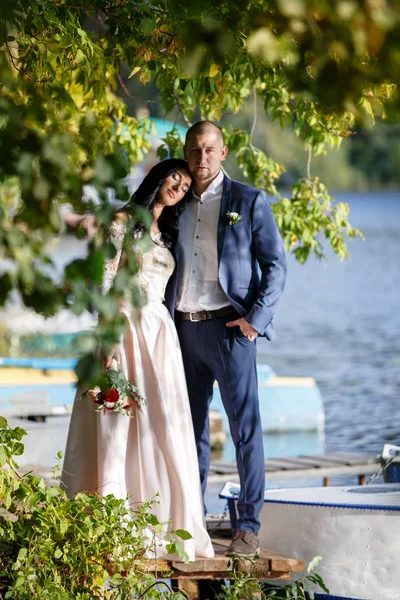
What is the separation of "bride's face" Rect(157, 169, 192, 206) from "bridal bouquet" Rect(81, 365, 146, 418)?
0.60 m

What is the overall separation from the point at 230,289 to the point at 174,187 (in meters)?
0.39

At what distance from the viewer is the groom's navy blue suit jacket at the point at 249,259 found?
383 cm

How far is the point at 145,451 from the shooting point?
382 cm

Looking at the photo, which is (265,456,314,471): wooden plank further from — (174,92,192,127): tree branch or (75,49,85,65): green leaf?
(75,49,85,65): green leaf

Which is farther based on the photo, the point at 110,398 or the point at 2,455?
the point at 110,398

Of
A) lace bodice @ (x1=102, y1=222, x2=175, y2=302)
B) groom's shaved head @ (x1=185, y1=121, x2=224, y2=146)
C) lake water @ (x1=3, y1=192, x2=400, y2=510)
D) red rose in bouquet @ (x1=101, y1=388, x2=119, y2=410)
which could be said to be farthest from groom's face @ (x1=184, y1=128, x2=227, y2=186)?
lake water @ (x1=3, y1=192, x2=400, y2=510)

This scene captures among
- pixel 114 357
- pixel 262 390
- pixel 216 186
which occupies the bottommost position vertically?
pixel 114 357

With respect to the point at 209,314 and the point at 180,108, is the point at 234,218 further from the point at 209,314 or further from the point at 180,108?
the point at 180,108

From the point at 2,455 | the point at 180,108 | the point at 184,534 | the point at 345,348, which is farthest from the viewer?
the point at 345,348

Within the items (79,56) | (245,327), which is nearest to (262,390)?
(245,327)

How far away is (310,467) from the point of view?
664cm

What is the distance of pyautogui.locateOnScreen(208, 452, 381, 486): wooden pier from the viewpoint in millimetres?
6414

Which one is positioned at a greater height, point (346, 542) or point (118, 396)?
point (118, 396)

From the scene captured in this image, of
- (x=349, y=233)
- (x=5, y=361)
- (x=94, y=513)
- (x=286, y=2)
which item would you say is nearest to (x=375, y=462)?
(x=349, y=233)
